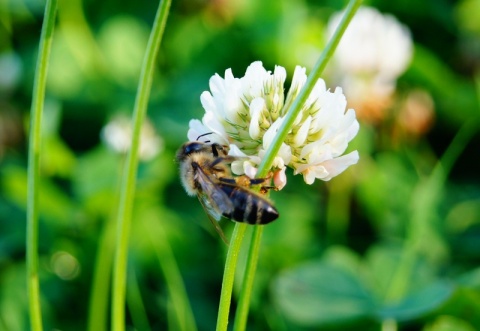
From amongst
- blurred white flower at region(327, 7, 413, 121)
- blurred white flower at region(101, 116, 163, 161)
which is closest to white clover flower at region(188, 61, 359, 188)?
blurred white flower at region(101, 116, 163, 161)

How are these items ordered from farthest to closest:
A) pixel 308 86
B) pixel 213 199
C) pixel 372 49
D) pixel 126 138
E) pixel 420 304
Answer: pixel 372 49, pixel 126 138, pixel 420 304, pixel 213 199, pixel 308 86

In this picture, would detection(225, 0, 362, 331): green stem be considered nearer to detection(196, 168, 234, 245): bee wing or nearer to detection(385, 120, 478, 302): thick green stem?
detection(196, 168, 234, 245): bee wing

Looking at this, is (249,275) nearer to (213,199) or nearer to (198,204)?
(213,199)

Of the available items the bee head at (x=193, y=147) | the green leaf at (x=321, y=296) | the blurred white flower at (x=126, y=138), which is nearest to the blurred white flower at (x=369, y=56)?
the blurred white flower at (x=126, y=138)

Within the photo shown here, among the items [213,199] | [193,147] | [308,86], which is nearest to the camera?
[308,86]

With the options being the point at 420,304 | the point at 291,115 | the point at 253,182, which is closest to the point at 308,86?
the point at 291,115
